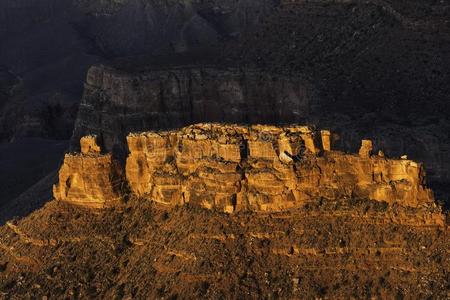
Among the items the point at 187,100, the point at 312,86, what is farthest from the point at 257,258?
the point at 187,100

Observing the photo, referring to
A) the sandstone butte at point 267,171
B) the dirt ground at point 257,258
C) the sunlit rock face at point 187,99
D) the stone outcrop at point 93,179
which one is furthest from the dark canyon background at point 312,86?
the dirt ground at point 257,258

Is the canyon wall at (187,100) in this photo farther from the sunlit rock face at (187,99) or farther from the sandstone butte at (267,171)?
the sandstone butte at (267,171)

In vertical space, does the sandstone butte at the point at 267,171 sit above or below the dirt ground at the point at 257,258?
above

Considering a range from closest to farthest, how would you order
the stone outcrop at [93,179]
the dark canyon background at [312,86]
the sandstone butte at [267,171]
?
1. the sandstone butte at [267,171]
2. the stone outcrop at [93,179]
3. the dark canyon background at [312,86]

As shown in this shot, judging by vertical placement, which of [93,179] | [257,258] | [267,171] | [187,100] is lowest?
[257,258]

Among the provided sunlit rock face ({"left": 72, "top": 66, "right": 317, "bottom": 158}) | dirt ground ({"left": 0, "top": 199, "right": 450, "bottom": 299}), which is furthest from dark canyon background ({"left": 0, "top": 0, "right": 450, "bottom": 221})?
dirt ground ({"left": 0, "top": 199, "right": 450, "bottom": 299})

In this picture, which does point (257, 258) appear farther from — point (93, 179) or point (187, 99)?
point (187, 99)
